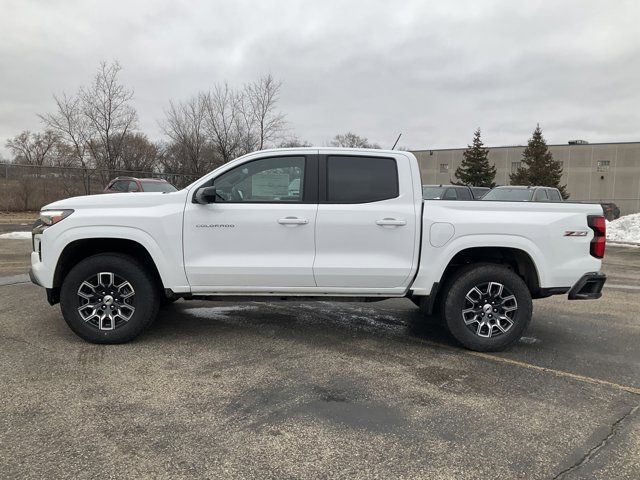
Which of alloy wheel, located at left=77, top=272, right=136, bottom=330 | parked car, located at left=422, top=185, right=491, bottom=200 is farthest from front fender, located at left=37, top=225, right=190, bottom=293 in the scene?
parked car, located at left=422, top=185, right=491, bottom=200

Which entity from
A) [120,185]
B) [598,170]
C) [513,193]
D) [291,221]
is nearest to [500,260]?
[291,221]

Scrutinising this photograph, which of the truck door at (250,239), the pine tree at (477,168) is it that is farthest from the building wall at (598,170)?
the truck door at (250,239)

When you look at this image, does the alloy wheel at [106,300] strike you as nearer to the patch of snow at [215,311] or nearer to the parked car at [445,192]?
the patch of snow at [215,311]

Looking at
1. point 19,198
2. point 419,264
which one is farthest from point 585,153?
point 419,264

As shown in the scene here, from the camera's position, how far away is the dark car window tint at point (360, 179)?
476cm

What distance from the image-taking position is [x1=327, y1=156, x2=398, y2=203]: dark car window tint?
15.6 feet

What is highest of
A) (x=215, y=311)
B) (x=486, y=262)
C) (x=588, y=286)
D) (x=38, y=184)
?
(x=38, y=184)

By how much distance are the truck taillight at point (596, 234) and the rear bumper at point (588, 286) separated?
21cm

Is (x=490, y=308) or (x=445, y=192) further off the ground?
(x=445, y=192)

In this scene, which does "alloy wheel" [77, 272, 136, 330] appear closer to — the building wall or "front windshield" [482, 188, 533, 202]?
"front windshield" [482, 188, 533, 202]

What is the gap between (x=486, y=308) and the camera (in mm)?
4766

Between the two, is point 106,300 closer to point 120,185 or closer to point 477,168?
point 120,185

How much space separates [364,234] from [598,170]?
54.9 m

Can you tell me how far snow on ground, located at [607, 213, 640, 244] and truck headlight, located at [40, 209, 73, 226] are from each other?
1883cm
